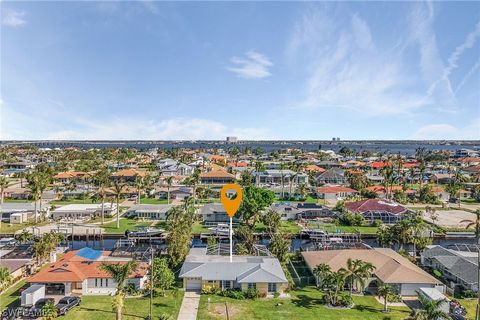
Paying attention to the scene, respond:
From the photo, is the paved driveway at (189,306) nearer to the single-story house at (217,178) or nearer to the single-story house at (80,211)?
the single-story house at (80,211)

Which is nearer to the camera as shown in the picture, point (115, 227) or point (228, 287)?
point (228, 287)

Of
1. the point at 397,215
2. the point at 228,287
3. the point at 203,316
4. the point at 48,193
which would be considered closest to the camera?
the point at 203,316

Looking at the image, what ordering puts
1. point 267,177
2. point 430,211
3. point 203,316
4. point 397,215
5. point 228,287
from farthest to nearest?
1. point 267,177
2. point 430,211
3. point 397,215
4. point 228,287
5. point 203,316

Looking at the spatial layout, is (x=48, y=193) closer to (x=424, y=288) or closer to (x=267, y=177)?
(x=267, y=177)

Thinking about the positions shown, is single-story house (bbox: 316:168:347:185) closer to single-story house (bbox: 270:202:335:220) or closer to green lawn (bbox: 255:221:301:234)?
single-story house (bbox: 270:202:335:220)

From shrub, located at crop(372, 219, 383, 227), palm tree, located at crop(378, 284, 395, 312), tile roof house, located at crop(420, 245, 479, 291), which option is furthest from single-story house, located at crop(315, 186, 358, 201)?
palm tree, located at crop(378, 284, 395, 312)

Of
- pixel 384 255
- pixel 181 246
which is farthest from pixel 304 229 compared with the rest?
pixel 181 246

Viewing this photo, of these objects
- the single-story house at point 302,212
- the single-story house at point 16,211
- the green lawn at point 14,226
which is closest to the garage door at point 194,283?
the single-story house at point 302,212
